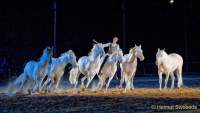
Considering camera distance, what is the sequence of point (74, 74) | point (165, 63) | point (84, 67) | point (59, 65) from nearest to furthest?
point (59, 65) → point (84, 67) → point (74, 74) → point (165, 63)

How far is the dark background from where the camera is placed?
44.8 metres

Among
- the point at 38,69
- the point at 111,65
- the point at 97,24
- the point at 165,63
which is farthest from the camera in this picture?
the point at 97,24

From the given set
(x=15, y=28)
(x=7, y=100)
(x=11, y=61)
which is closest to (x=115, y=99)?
(x=7, y=100)

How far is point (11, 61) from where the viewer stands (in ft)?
118

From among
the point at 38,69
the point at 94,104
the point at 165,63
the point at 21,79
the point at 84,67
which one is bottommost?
the point at 94,104

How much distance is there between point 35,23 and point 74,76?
24082 mm

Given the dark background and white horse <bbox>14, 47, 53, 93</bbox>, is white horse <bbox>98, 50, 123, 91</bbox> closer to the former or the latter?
white horse <bbox>14, 47, 53, 93</bbox>

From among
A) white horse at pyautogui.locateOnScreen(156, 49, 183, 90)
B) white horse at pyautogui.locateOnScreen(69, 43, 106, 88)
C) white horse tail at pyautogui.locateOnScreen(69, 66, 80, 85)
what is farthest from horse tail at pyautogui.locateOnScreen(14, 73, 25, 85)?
white horse at pyautogui.locateOnScreen(156, 49, 183, 90)

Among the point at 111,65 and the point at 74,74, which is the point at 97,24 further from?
the point at 111,65

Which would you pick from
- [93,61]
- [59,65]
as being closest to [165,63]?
[93,61]

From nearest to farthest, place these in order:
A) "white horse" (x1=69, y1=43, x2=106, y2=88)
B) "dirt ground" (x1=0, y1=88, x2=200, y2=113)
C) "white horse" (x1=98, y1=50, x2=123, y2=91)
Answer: "dirt ground" (x1=0, y1=88, x2=200, y2=113)
"white horse" (x1=69, y1=43, x2=106, y2=88)
"white horse" (x1=98, y1=50, x2=123, y2=91)

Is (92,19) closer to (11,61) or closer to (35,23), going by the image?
(35,23)

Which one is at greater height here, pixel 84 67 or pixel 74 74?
pixel 84 67

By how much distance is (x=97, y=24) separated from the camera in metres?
48.0
